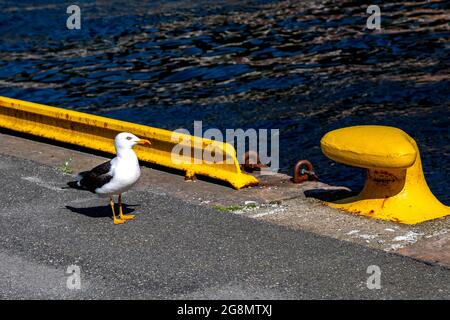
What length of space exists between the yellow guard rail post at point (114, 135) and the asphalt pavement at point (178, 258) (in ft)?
2.78

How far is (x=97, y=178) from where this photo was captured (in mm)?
9461

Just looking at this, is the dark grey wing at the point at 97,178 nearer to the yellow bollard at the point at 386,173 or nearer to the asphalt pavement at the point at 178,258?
the asphalt pavement at the point at 178,258

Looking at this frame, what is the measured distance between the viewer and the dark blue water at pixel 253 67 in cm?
1641

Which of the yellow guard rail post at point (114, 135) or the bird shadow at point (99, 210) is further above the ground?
the yellow guard rail post at point (114, 135)

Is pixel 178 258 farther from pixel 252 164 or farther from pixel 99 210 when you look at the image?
pixel 252 164

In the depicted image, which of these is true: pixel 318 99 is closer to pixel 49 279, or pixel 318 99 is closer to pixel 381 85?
pixel 381 85

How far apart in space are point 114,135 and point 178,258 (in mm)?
3826

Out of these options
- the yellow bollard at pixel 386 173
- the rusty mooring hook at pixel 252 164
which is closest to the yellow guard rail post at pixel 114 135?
the rusty mooring hook at pixel 252 164

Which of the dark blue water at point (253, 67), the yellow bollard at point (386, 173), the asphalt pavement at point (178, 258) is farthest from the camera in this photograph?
the dark blue water at point (253, 67)

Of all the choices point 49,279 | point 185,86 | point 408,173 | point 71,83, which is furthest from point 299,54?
point 49,279

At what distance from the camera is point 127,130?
11664 millimetres

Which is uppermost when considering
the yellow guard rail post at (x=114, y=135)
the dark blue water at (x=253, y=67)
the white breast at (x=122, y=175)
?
the white breast at (x=122, y=175)

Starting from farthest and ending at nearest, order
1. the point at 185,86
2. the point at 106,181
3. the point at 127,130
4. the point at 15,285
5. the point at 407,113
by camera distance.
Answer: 1. the point at 185,86
2. the point at 407,113
3. the point at 127,130
4. the point at 106,181
5. the point at 15,285

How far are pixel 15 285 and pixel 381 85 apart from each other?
37.8ft
